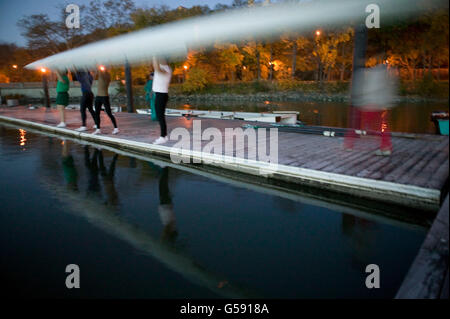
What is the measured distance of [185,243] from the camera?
3285mm

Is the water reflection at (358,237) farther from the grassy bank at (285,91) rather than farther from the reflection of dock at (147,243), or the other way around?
the grassy bank at (285,91)

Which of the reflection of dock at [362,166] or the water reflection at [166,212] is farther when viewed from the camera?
the reflection of dock at [362,166]

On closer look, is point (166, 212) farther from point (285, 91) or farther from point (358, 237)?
point (285, 91)

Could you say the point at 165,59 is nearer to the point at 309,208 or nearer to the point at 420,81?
the point at 309,208

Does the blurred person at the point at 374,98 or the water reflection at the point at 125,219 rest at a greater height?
the blurred person at the point at 374,98

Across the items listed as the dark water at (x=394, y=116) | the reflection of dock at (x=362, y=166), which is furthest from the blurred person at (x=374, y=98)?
the dark water at (x=394, y=116)

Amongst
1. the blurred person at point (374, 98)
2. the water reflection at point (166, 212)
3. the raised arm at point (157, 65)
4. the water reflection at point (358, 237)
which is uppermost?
the raised arm at point (157, 65)

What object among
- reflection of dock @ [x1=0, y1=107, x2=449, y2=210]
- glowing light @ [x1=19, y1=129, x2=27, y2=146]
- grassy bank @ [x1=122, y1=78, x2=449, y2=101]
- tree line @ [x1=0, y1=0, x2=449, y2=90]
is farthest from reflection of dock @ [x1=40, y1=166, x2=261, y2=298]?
grassy bank @ [x1=122, y1=78, x2=449, y2=101]

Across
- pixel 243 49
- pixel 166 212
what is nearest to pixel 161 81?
pixel 166 212

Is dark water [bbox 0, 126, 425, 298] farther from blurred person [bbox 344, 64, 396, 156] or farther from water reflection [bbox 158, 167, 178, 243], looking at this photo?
blurred person [bbox 344, 64, 396, 156]

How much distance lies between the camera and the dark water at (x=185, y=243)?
2.57m

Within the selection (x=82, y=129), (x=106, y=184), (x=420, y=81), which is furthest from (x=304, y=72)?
(x=106, y=184)

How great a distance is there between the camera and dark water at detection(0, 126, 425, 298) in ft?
8.43

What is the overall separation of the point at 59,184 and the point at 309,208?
4.24 metres
